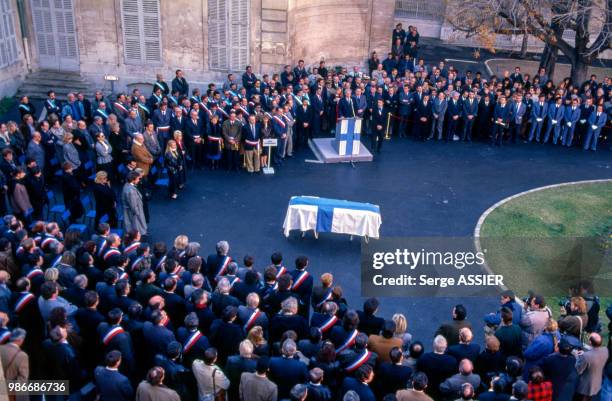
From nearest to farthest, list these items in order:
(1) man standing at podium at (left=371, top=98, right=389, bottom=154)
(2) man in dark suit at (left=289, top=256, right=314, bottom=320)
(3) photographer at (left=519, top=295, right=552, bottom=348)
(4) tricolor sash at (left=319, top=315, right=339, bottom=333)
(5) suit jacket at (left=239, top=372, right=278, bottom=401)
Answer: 1. (5) suit jacket at (left=239, top=372, right=278, bottom=401)
2. (4) tricolor sash at (left=319, top=315, right=339, bottom=333)
3. (3) photographer at (left=519, top=295, right=552, bottom=348)
4. (2) man in dark suit at (left=289, top=256, right=314, bottom=320)
5. (1) man standing at podium at (left=371, top=98, right=389, bottom=154)

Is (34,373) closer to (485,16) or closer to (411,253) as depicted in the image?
(411,253)

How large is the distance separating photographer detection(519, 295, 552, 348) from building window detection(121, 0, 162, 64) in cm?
1579

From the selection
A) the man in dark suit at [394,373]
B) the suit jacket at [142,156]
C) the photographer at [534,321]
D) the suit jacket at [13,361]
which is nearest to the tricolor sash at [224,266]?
the suit jacket at [13,361]

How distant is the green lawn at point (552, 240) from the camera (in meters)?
12.7

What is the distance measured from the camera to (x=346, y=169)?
57.8ft

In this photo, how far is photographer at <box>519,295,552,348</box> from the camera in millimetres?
9047

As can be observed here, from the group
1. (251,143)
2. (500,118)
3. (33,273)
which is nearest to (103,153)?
(251,143)

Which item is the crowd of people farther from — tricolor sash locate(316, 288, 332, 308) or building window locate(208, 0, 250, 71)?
building window locate(208, 0, 250, 71)

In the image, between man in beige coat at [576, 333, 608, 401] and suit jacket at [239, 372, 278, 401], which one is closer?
suit jacket at [239, 372, 278, 401]

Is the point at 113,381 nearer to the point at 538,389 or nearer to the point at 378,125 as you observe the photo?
the point at 538,389

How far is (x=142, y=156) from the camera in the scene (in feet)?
49.6

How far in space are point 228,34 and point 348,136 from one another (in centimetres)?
626

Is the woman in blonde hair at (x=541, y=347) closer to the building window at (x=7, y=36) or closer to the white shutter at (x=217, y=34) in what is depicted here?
the white shutter at (x=217, y=34)

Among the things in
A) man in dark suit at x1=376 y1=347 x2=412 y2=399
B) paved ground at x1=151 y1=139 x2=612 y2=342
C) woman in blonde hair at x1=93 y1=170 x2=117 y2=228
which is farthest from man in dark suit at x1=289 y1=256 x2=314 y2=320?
woman in blonde hair at x1=93 y1=170 x2=117 y2=228
